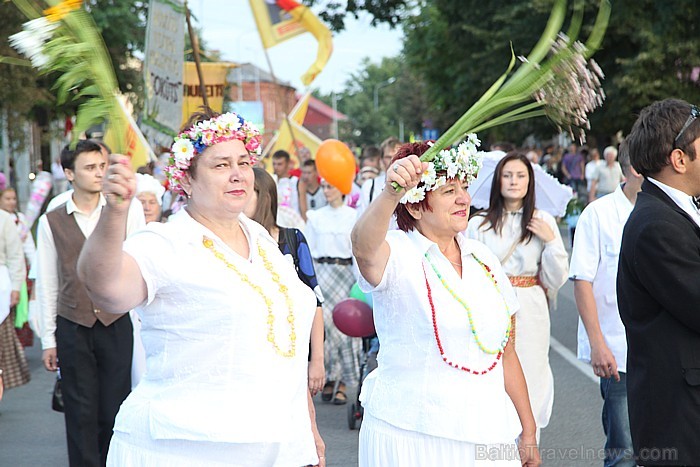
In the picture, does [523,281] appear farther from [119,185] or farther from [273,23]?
[273,23]

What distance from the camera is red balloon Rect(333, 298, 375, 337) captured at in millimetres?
7441

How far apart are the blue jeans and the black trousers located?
280cm

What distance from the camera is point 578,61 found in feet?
10.8

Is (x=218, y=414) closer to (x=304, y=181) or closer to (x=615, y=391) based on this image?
(x=615, y=391)

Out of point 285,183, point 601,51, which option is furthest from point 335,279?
point 601,51

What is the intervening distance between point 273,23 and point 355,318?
7294 millimetres

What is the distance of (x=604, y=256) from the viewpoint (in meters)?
5.75

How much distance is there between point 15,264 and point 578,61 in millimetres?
5569

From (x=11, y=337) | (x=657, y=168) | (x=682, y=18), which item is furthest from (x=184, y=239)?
(x=682, y=18)

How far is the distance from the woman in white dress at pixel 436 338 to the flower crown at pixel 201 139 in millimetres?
566

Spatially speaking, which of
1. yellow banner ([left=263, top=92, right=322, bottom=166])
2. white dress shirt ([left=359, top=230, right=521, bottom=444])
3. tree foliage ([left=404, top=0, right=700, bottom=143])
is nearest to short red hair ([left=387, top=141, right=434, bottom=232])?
white dress shirt ([left=359, top=230, right=521, bottom=444])

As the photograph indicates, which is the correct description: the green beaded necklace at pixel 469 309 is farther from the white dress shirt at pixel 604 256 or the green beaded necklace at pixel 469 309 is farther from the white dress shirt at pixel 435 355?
the white dress shirt at pixel 604 256

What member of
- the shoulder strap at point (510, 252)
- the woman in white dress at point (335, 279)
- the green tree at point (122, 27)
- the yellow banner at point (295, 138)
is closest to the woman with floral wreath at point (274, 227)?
the shoulder strap at point (510, 252)

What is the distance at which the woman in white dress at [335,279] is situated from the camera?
29.5 ft
